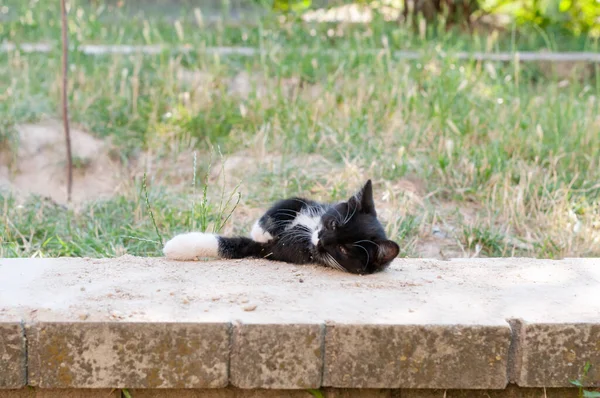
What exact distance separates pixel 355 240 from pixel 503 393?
36.7 inches

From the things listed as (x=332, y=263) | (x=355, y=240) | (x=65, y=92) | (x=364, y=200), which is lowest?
(x=332, y=263)

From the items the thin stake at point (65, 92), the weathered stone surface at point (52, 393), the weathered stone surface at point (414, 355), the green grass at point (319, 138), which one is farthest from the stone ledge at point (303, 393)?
the thin stake at point (65, 92)

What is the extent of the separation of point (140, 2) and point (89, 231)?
698 cm

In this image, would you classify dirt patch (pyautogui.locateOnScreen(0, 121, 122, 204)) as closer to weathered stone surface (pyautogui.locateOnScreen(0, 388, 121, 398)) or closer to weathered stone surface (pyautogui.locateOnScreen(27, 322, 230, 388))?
weathered stone surface (pyautogui.locateOnScreen(0, 388, 121, 398))

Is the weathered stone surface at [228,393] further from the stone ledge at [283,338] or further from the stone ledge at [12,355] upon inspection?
the stone ledge at [12,355]

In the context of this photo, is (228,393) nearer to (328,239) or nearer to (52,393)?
(52,393)

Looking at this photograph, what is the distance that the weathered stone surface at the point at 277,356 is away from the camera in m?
2.56

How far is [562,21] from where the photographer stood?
10570 mm

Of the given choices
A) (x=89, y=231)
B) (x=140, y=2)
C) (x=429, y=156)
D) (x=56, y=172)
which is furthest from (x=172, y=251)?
(x=140, y=2)

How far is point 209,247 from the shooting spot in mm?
3529

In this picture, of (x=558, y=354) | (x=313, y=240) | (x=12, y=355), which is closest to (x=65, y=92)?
(x=313, y=240)

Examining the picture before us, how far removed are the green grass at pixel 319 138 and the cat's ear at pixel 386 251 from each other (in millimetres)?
998

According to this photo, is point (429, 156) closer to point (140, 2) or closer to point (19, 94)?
point (19, 94)

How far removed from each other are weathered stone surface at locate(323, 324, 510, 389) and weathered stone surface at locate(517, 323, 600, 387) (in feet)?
0.30
